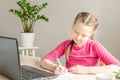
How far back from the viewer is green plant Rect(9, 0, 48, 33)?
9.54ft

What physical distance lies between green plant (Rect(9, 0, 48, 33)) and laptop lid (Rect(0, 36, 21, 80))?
67.1 inches

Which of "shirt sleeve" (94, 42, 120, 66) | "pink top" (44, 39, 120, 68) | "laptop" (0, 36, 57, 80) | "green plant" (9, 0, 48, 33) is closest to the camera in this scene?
"laptop" (0, 36, 57, 80)

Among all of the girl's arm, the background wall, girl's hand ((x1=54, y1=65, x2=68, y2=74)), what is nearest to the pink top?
the girl's arm

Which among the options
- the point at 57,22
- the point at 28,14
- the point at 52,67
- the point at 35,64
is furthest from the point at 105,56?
the point at 57,22

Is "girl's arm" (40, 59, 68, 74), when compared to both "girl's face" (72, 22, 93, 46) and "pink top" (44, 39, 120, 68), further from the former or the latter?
"girl's face" (72, 22, 93, 46)

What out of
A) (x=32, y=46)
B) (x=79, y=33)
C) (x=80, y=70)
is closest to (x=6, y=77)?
(x=80, y=70)

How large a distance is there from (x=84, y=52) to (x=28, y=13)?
1.31 metres

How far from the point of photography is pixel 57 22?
3275mm

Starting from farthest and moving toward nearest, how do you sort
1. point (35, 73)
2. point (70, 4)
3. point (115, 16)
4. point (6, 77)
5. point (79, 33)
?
point (70, 4) → point (115, 16) → point (79, 33) → point (35, 73) → point (6, 77)

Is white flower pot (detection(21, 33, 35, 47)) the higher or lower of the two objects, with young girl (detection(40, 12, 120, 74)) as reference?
lower

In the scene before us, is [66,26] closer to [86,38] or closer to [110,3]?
[110,3]

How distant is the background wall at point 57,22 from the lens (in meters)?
3.10

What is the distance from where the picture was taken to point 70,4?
323 centimetres

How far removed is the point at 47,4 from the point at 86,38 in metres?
1.56
